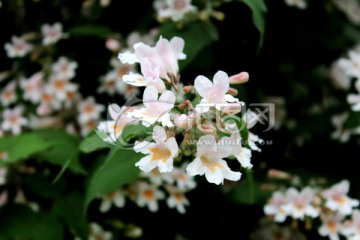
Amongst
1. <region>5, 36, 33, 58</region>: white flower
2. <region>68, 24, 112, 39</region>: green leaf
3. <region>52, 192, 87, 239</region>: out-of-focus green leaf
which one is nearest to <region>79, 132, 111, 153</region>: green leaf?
<region>52, 192, 87, 239</region>: out-of-focus green leaf

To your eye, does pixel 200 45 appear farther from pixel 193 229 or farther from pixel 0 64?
pixel 0 64

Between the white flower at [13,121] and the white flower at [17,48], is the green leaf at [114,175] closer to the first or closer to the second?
the white flower at [13,121]

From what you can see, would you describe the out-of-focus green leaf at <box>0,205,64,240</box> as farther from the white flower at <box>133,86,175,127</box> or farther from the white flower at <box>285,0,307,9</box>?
the white flower at <box>285,0,307,9</box>

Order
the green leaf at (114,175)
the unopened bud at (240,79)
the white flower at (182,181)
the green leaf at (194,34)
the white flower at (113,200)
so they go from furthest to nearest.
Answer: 1. the white flower at (182,181)
2. the white flower at (113,200)
3. the green leaf at (194,34)
4. the green leaf at (114,175)
5. the unopened bud at (240,79)

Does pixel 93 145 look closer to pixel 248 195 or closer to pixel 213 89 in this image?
pixel 213 89

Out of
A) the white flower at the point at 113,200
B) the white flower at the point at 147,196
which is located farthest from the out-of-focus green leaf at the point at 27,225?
the white flower at the point at 147,196

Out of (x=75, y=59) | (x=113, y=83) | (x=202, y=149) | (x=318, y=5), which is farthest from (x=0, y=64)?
(x=202, y=149)
